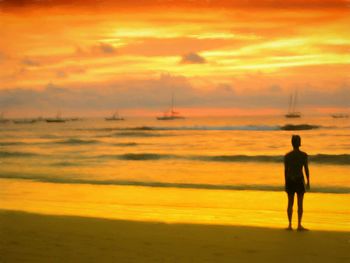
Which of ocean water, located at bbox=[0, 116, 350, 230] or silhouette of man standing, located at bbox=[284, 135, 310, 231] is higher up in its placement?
ocean water, located at bbox=[0, 116, 350, 230]

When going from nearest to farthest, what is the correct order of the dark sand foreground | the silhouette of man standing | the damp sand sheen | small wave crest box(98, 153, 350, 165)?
1. the dark sand foreground
2. the silhouette of man standing
3. the damp sand sheen
4. small wave crest box(98, 153, 350, 165)

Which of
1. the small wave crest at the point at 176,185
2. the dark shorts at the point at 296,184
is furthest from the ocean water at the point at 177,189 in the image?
the dark shorts at the point at 296,184

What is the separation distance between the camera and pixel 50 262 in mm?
4871

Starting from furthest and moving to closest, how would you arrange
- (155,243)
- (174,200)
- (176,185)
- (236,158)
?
1. (236,158)
2. (176,185)
3. (174,200)
4. (155,243)

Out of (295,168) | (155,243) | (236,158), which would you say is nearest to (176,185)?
(295,168)

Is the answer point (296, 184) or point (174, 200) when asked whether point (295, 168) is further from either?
point (174, 200)

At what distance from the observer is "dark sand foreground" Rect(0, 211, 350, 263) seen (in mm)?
5258

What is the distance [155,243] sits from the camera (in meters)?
6.02

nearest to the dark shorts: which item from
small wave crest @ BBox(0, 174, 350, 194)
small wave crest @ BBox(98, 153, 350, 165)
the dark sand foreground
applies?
the dark sand foreground

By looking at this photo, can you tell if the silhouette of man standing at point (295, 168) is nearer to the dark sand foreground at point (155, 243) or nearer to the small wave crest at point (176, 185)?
the dark sand foreground at point (155, 243)

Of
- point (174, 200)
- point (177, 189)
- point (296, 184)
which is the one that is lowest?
point (296, 184)

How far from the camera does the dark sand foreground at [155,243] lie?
526cm

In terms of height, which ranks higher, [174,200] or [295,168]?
[174,200]

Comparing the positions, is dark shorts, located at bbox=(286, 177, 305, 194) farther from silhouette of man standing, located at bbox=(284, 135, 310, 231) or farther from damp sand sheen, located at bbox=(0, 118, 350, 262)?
damp sand sheen, located at bbox=(0, 118, 350, 262)
